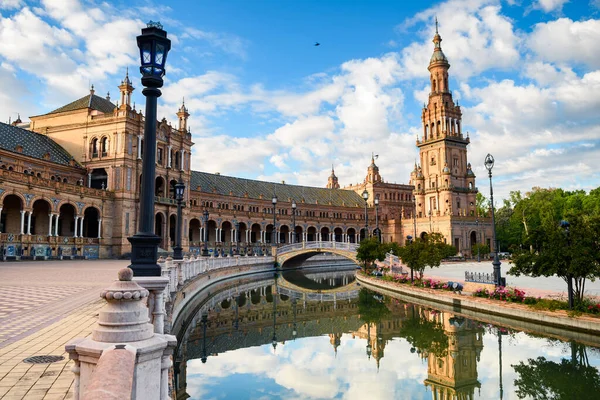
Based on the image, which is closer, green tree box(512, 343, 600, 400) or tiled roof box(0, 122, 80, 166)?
green tree box(512, 343, 600, 400)

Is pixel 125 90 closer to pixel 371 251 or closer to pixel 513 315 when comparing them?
pixel 371 251

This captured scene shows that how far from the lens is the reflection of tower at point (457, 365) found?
12.7 meters

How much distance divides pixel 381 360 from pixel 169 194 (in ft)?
158

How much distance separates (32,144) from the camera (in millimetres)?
49594

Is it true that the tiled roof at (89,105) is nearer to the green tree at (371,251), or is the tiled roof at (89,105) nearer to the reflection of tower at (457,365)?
the green tree at (371,251)

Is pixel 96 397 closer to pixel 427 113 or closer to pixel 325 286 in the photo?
pixel 325 286

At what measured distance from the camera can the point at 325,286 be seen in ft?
132

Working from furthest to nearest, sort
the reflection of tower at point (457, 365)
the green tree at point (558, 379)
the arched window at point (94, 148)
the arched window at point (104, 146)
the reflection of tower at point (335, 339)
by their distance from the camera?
the arched window at point (94, 148)
the arched window at point (104, 146)
the reflection of tower at point (335, 339)
the reflection of tower at point (457, 365)
the green tree at point (558, 379)

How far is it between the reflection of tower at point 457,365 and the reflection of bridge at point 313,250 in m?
30.3

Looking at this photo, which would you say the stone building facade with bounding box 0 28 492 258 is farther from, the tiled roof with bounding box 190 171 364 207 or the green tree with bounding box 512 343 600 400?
the green tree with bounding box 512 343 600 400

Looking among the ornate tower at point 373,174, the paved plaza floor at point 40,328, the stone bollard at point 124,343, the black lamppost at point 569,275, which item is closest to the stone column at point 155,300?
the paved plaza floor at point 40,328

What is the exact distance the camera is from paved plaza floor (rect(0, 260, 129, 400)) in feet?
22.0

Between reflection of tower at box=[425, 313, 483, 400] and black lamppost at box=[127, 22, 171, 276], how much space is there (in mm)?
8822

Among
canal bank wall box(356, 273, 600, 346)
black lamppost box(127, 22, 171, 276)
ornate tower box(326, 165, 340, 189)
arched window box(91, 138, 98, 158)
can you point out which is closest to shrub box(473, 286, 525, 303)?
canal bank wall box(356, 273, 600, 346)
